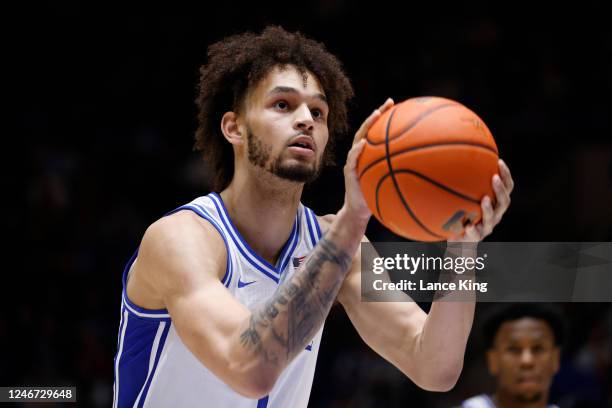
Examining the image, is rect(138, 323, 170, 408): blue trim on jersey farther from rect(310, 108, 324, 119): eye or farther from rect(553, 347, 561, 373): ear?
rect(553, 347, 561, 373): ear

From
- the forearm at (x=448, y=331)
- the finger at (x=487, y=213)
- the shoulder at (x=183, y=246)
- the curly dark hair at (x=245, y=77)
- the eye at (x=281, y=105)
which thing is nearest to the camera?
the finger at (x=487, y=213)

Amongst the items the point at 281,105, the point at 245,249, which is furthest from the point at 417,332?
the point at 281,105

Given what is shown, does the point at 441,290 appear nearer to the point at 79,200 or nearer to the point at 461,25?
the point at 79,200

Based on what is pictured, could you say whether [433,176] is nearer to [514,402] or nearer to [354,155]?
[354,155]

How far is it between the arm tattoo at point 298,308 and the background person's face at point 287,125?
0.65 m

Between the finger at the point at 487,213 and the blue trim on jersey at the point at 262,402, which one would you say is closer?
the finger at the point at 487,213

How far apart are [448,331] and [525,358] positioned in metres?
0.85

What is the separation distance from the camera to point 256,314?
2797mm

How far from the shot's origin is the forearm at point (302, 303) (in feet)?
9.01

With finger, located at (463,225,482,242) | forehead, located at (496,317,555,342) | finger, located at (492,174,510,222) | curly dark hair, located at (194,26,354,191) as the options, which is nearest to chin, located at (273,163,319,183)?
curly dark hair, located at (194,26,354,191)

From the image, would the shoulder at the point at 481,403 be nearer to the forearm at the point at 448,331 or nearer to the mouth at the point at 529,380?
the mouth at the point at 529,380

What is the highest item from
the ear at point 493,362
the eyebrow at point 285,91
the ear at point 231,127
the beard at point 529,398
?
the eyebrow at point 285,91

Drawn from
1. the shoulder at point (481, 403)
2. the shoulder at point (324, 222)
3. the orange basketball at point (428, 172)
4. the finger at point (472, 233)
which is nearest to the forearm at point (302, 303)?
the orange basketball at point (428, 172)

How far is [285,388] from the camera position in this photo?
361 cm
